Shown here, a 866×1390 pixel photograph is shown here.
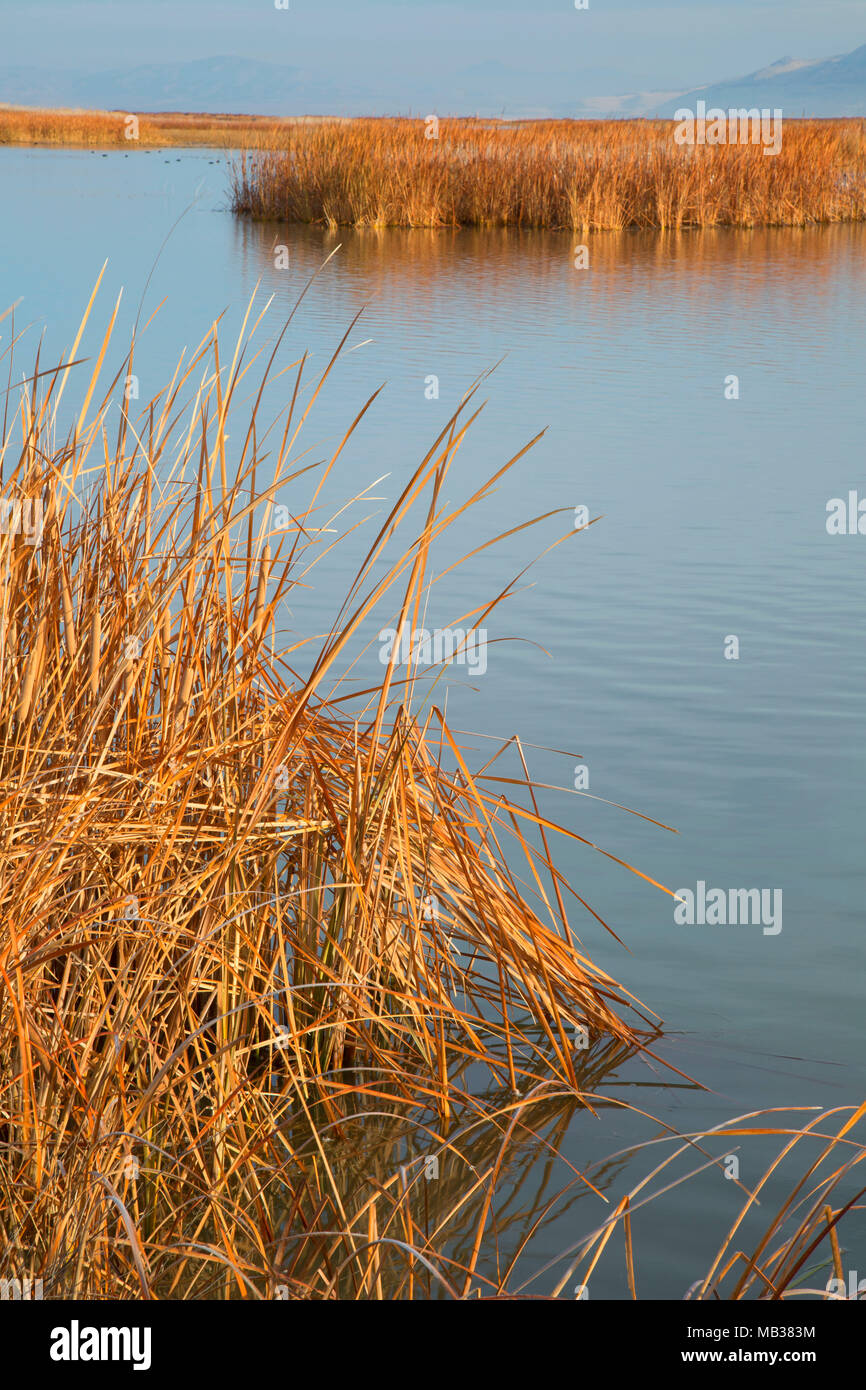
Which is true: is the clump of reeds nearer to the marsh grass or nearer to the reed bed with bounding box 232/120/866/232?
the marsh grass

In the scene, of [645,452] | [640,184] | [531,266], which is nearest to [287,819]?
[645,452]

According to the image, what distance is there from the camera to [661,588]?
593 centimetres

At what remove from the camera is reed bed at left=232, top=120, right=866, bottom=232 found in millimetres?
18812

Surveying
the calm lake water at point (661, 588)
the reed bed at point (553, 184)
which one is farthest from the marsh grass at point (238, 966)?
the reed bed at point (553, 184)

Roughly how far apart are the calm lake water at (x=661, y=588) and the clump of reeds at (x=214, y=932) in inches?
10.5

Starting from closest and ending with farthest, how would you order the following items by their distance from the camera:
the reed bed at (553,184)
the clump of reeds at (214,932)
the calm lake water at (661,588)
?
the clump of reeds at (214,932)
the calm lake water at (661,588)
the reed bed at (553,184)

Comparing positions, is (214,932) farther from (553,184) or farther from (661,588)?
(553,184)

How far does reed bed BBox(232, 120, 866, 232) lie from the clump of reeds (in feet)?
56.7

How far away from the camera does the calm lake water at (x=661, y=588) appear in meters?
2.73

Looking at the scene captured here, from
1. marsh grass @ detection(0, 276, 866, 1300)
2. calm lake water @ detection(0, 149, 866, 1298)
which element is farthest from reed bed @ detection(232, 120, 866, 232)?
marsh grass @ detection(0, 276, 866, 1300)

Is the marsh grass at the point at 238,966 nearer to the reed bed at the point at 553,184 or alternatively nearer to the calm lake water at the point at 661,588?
the calm lake water at the point at 661,588

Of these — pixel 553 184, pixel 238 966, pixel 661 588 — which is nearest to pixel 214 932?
pixel 238 966
